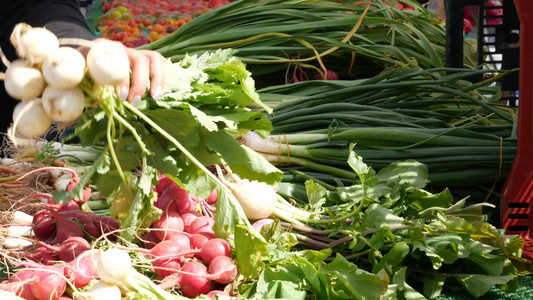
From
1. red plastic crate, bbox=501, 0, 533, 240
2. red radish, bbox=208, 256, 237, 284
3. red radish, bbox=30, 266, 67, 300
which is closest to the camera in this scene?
red radish, bbox=30, 266, 67, 300

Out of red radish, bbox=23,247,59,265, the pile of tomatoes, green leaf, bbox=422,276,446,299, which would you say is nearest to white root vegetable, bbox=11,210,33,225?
red radish, bbox=23,247,59,265

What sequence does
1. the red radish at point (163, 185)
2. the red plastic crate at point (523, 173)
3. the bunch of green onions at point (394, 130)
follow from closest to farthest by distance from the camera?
1. the red radish at point (163, 185)
2. the red plastic crate at point (523, 173)
3. the bunch of green onions at point (394, 130)

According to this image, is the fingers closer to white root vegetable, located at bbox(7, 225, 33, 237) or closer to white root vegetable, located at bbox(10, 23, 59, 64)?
white root vegetable, located at bbox(10, 23, 59, 64)

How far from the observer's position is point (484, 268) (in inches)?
54.7

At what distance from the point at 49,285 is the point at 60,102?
0.37 metres

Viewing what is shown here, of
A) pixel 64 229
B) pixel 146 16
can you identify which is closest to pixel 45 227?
pixel 64 229

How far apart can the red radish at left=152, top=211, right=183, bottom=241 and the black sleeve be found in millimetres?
630

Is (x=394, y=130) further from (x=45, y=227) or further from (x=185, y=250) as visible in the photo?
(x=45, y=227)

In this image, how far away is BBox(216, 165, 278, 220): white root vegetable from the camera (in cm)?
148

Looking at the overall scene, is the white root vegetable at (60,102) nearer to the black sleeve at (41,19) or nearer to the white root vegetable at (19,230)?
the white root vegetable at (19,230)

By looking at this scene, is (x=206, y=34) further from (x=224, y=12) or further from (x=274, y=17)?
(x=274, y=17)

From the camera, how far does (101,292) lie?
3.52 ft

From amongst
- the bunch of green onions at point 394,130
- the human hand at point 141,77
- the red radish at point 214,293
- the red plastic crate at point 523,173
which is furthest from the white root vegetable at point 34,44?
the red plastic crate at point 523,173

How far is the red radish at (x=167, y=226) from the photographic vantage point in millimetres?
1326
